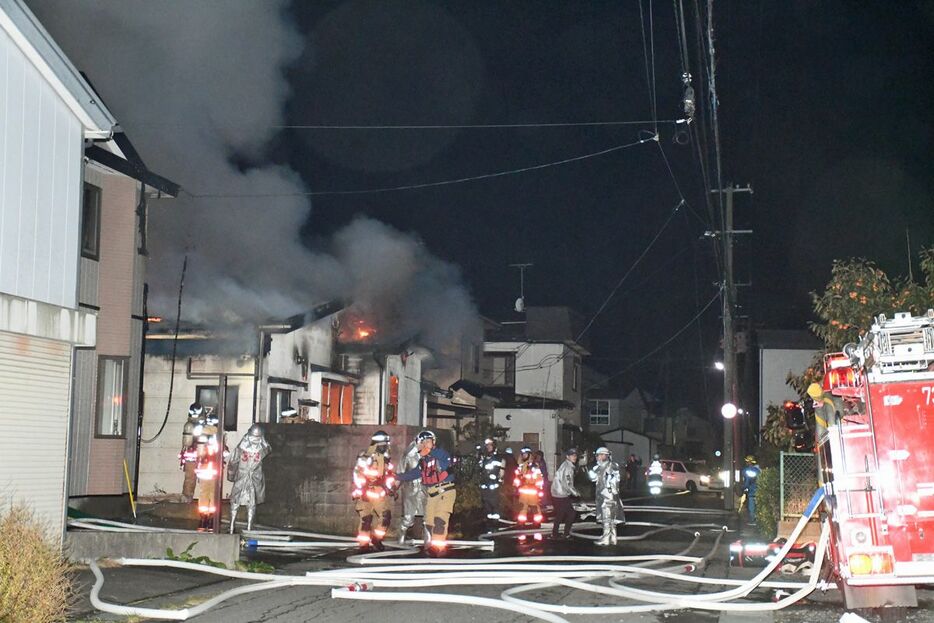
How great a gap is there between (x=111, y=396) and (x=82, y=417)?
93 cm

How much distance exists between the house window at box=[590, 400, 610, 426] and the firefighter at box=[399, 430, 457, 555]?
1837 inches

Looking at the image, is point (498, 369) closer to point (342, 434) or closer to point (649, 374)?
point (649, 374)

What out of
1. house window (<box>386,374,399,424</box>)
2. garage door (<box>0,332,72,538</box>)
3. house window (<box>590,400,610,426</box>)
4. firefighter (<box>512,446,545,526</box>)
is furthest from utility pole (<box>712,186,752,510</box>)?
house window (<box>590,400,610,426</box>)

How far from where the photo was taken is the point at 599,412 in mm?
59875

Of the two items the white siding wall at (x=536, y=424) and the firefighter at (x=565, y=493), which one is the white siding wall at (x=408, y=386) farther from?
the white siding wall at (x=536, y=424)

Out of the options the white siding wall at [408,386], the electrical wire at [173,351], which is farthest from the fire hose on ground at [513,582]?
the white siding wall at [408,386]

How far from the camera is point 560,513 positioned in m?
16.2

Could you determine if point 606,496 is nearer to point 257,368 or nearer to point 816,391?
point 816,391

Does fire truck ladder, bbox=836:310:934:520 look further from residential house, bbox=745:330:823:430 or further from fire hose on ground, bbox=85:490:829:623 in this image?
residential house, bbox=745:330:823:430

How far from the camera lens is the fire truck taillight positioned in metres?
7.65

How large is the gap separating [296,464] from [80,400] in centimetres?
340

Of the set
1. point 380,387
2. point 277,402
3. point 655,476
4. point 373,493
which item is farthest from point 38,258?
point 655,476

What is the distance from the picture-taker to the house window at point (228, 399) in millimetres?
20828

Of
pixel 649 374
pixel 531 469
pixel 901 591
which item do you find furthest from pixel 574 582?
pixel 649 374
